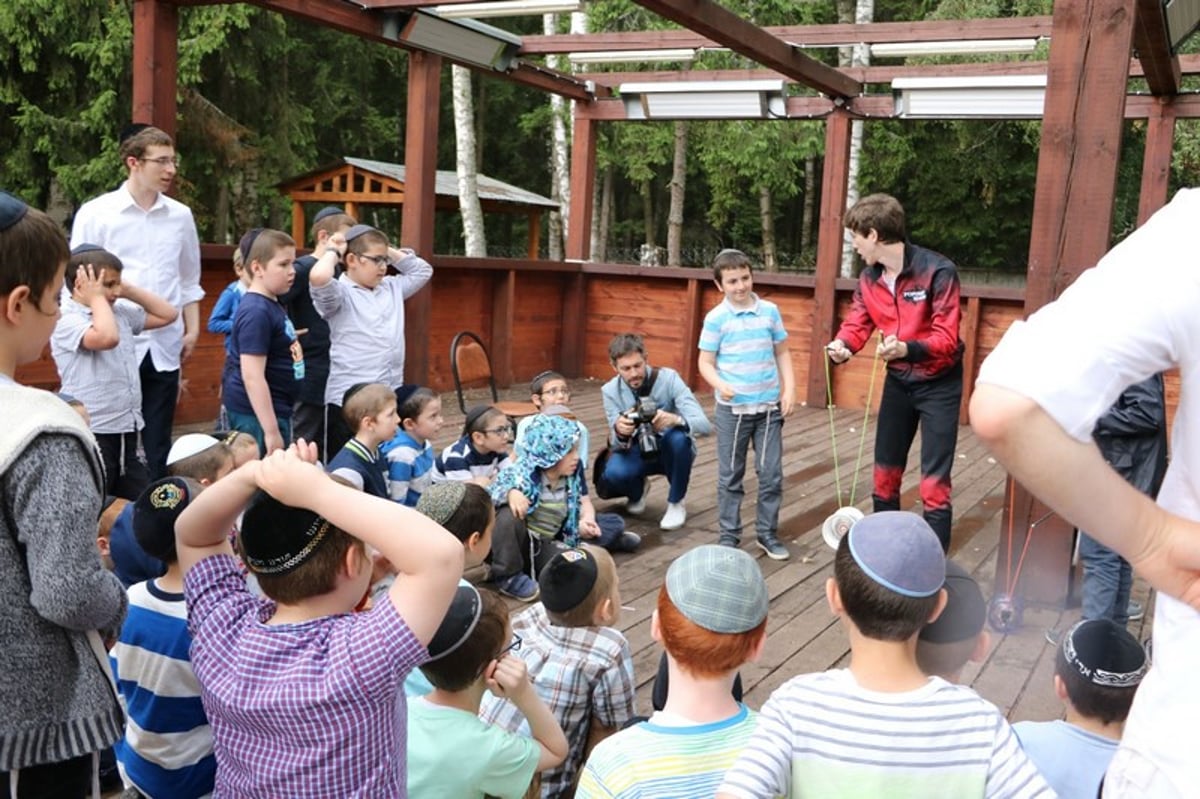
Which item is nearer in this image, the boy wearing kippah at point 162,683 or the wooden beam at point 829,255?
the boy wearing kippah at point 162,683

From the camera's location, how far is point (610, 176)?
2727 centimetres

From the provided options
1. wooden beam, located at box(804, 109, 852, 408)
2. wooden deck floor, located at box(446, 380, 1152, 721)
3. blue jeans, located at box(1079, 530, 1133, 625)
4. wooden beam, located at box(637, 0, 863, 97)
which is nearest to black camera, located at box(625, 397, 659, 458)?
wooden deck floor, located at box(446, 380, 1152, 721)

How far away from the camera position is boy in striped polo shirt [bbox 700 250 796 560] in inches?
193

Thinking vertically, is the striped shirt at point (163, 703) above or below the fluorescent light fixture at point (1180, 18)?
below

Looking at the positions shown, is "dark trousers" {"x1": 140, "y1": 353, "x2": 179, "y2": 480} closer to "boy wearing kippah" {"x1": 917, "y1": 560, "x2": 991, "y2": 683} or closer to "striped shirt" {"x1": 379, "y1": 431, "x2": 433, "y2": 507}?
"striped shirt" {"x1": 379, "y1": 431, "x2": 433, "y2": 507}

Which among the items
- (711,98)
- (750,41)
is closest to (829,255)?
(711,98)

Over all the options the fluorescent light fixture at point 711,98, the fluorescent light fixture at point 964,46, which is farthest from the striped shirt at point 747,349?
the fluorescent light fixture at point 711,98

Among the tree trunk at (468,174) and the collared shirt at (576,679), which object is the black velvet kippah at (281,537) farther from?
the tree trunk at (468,174)

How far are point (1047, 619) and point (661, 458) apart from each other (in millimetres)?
1941

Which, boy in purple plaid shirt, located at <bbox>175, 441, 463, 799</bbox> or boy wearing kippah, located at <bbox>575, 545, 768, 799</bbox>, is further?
boy wearing kippah, located at <bbox>575, 545, 768, 799</bbox>

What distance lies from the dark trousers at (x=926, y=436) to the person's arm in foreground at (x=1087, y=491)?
350 cm

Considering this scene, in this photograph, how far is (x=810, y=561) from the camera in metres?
5.04

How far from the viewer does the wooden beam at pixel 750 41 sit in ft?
18.6

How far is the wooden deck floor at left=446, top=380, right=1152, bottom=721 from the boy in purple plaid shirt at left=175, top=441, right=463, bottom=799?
176cm
